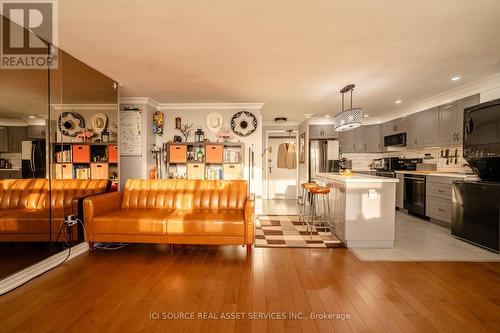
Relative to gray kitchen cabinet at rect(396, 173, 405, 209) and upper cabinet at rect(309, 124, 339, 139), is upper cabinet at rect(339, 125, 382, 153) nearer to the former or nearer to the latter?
upper cabinet at rect(309, 124, 339, 139)

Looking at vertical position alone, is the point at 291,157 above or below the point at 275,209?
above

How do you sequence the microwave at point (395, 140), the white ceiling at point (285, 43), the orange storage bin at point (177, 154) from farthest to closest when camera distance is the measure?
the microwave at point (395, 140) → the orange storage bin at point (177, 154) → the white ceiling at point (285, 43)

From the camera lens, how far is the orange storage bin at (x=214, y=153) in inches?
198

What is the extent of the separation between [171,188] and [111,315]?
2.00 m

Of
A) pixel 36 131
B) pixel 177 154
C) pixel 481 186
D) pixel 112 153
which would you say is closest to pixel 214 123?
pixel 177 154

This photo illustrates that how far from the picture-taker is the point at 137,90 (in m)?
4.38

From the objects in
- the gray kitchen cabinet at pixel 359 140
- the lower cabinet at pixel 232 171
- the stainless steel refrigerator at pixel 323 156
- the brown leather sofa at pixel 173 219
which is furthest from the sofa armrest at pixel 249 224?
the gray kitchen cabinet at pixel 359 140

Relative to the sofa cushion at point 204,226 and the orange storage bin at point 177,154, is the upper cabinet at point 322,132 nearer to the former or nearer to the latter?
the orange storage bin at point 177,154

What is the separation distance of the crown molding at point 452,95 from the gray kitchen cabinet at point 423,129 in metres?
0.16

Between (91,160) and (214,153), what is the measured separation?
217cm

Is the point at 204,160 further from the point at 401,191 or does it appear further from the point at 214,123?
the point at 401,191

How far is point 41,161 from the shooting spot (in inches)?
110

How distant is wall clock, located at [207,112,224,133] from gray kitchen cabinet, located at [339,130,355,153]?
12.0 feet

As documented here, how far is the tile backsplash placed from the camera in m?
4.55
